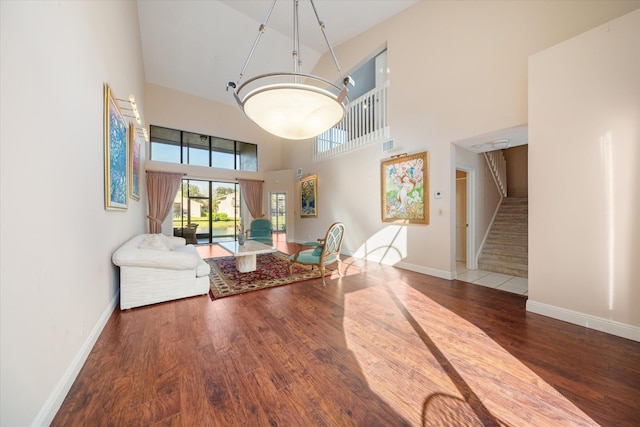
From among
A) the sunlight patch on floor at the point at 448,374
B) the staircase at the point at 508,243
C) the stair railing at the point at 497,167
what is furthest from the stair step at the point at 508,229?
the sunlight patch on floor at the point at 448,374

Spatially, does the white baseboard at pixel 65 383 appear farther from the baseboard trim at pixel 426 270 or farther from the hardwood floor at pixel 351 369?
the baseboard trim at pixel 426 270

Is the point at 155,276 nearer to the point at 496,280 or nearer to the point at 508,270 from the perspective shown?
the point at 496,280

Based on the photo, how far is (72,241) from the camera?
1583 millimetres

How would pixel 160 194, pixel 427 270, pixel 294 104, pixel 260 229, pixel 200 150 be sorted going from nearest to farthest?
pixel 294 104
pixel 427 270
pixel 260 229
pixel 160 194
pixel 200 150

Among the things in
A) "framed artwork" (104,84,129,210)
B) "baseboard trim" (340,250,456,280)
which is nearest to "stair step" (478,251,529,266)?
"baseboard trim" (340,250,456,280)

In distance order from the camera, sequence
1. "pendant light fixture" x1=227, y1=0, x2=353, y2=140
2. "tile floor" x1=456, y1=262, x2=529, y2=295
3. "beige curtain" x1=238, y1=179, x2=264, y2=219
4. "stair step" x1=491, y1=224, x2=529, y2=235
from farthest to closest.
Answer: "beige curtain" x1=238, y1=179, x2=264, y2=219 → "stair step" x1=491, y1=224, x2=529, y2=235 → "tile floor" x1=456, y1=262, x2=529, y2=295 → "pendant light fixture" x1=227, y1=0, x2=353, y2=140

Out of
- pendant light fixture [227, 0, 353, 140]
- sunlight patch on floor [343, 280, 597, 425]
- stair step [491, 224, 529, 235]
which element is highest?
pendant light fixture [227, 0, 353, 140]

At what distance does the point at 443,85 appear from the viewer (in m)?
3.82

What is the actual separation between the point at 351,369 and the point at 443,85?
447 centimetres

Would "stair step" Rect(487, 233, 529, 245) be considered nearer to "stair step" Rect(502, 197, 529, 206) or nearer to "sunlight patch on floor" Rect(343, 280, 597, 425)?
"stair step" Rect(502, 197, 529, 206)

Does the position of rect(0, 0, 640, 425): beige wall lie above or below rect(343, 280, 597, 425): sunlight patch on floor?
above

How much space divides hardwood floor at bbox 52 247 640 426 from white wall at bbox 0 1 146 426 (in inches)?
13.7

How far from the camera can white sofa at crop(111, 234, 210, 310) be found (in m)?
2.57

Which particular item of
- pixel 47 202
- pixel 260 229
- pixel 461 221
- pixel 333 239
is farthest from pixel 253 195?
pixel 47 202
